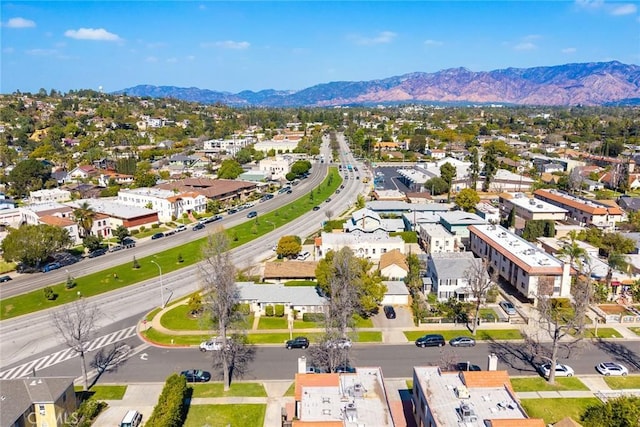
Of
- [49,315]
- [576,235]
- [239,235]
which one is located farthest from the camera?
[239,235]

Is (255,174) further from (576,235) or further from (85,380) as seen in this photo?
(85,380)

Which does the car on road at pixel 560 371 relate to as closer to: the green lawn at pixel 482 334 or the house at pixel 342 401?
the green lawn at pixel 482 334

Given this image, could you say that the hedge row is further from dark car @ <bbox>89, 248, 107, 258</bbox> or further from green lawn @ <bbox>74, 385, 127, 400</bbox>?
dark car @ <bbox>89, 248, 107, 258</bbox>

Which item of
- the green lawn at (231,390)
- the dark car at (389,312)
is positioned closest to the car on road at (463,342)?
the dark car at (389,312)

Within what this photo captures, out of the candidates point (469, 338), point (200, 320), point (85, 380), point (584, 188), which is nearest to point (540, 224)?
point (469, 338)

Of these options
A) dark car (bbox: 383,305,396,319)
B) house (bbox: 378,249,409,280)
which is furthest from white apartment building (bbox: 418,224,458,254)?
dark car (bbox: 383,305,396,319)
